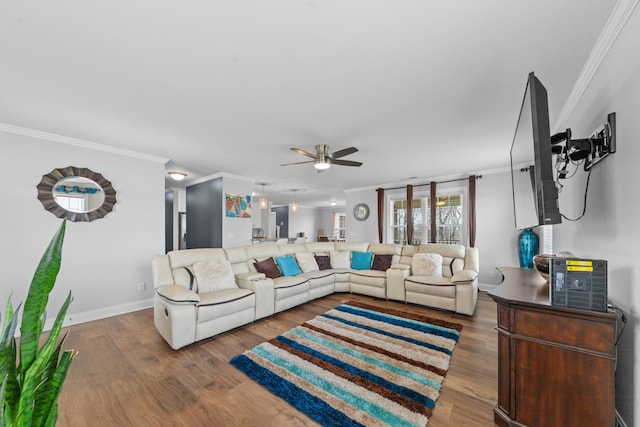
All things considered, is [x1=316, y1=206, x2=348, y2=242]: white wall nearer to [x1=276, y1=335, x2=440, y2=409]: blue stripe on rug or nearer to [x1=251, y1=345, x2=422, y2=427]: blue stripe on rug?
[x1=276, y1=335, x2=440, y2=409]: blue stripe on rug

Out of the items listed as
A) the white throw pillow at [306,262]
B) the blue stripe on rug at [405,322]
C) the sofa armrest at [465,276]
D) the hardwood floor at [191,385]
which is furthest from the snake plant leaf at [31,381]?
the sofa armrest at [465,276]

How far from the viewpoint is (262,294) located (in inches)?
130

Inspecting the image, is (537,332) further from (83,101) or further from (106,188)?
(106,188)

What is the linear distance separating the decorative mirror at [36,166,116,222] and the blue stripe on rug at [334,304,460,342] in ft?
12.1

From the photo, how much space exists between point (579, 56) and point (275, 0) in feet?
6.88

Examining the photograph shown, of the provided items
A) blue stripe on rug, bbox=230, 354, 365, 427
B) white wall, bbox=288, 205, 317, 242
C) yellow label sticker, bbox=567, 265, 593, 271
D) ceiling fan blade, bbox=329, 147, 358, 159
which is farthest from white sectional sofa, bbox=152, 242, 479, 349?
white wall, bbox=288, 205, 317, 242

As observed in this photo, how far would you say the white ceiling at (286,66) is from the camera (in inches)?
54.9

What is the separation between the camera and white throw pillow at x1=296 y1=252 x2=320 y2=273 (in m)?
4.60

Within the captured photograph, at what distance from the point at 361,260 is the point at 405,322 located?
180cm

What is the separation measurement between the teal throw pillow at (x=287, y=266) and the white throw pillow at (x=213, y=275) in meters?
0.91

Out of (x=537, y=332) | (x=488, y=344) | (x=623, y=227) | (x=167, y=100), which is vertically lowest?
(x=488, y=344)

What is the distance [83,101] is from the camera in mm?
2324

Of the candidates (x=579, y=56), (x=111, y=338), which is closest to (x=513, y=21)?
(x=579, y=56)

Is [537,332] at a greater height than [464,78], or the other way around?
[464,78]
